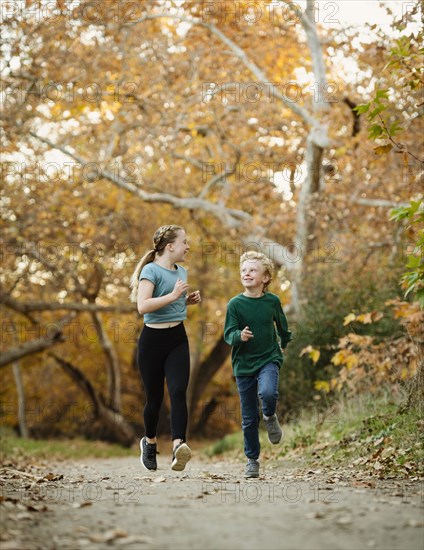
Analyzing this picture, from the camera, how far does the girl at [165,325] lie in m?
6.61

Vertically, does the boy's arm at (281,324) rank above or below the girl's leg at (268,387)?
above

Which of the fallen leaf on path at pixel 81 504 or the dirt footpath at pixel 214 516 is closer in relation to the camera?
the dirt footpath at pixel 214 516

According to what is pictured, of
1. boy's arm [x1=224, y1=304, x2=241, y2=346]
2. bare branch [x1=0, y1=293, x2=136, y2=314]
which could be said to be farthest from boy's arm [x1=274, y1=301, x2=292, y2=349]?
bare branch [x1=0, y1=293, x2=136, y2=314]

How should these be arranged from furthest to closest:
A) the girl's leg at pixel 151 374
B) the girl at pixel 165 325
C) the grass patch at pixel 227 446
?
the grass patch at pixel 227 446, the girl's leg at pixel 151 374, the girl at pixel 165 325

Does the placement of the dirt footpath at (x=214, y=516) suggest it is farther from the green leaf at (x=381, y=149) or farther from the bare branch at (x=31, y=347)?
the bare branch at (x=31, y=347)

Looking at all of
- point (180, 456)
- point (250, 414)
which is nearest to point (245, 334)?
point (250, 414)

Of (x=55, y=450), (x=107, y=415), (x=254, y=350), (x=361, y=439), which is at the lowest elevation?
(x=55, y=450)

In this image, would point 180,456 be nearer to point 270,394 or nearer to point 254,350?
point 270,394

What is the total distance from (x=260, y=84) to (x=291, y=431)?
25.5ft

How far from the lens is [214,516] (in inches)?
159

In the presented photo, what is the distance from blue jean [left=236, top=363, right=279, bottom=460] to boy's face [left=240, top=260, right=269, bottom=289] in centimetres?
72

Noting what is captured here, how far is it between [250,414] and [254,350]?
22.0 inches

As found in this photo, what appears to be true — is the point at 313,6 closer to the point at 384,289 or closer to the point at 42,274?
the point at 384,289

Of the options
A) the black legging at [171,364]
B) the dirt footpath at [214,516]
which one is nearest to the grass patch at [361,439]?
the dirt footpath at [214,516]
